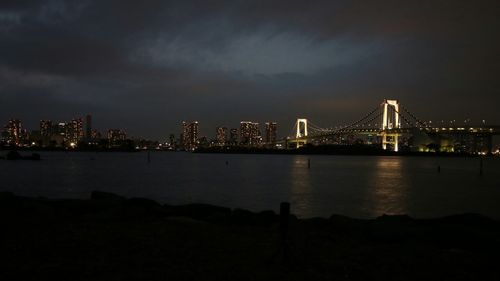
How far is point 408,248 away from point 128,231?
466 cm

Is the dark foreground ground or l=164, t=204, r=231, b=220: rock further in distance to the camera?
l=164, t=204, r=231, b=220: rock

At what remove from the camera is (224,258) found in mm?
6309

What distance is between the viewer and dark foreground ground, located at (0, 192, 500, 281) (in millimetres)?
5598

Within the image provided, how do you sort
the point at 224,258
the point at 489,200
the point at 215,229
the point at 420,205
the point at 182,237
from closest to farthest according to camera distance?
the point at 224,258, the point at 182,237, the point at 215,229, the point at 420,205, the point at 489,200

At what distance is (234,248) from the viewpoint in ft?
23.0

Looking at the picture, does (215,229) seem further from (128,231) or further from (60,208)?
(60,208)

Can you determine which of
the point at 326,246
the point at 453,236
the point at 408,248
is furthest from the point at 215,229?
the point at 453,236

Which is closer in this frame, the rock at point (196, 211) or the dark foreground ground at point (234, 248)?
the dark foreground ground at point (234, 248)

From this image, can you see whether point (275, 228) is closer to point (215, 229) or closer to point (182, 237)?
point (215, 229)

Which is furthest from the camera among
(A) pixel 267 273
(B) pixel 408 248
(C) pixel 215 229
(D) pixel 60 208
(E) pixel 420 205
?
(E) pixel 420 205

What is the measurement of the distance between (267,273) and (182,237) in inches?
99.9

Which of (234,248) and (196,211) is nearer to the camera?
(234,248)

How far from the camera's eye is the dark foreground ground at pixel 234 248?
18.4 ft

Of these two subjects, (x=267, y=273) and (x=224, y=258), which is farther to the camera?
(x=224, y=258)
